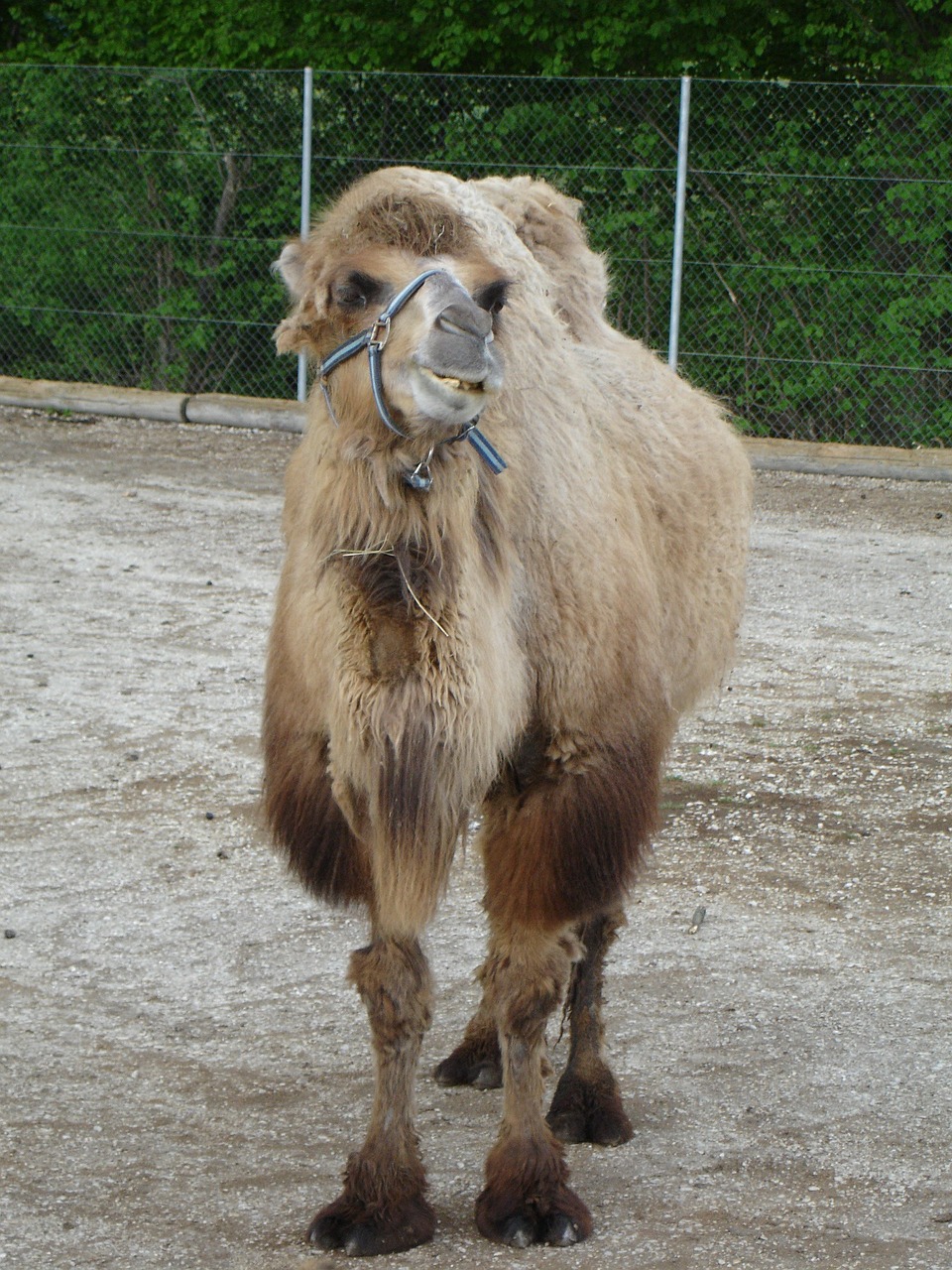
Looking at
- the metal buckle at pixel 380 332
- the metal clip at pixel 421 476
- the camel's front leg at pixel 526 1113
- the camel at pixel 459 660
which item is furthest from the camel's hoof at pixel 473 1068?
the metal buckle at pixel 380 332

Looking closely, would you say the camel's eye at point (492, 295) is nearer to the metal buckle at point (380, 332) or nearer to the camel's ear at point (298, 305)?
the metal buckle at point (380, 332)

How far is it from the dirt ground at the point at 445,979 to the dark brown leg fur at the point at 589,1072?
0.09 m

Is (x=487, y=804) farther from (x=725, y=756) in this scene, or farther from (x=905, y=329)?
(x=905, y=329)

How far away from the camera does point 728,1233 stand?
3.41 meters

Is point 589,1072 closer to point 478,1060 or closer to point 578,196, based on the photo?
point 478,1060

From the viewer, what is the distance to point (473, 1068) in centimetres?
415

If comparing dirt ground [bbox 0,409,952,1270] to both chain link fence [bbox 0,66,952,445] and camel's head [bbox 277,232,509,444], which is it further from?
chain link fence [bbox 0,66,952,445]

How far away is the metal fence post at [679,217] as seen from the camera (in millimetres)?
11922

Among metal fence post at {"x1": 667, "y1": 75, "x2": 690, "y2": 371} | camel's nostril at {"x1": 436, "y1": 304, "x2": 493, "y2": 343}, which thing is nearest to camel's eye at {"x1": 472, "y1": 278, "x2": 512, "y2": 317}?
camel's nostril at {"x1": 436, "y1": 304, "x2": 493, "y2": 343}

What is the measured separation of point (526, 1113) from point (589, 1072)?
55 centimetres

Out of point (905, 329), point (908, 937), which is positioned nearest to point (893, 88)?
point (905, 329)

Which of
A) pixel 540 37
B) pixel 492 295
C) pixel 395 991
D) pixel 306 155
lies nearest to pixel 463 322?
pixel 492 295

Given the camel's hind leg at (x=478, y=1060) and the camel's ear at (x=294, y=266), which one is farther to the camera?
the camel's hind leg at (x=478, y=1060)

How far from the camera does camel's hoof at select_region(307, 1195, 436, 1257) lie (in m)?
3.33
